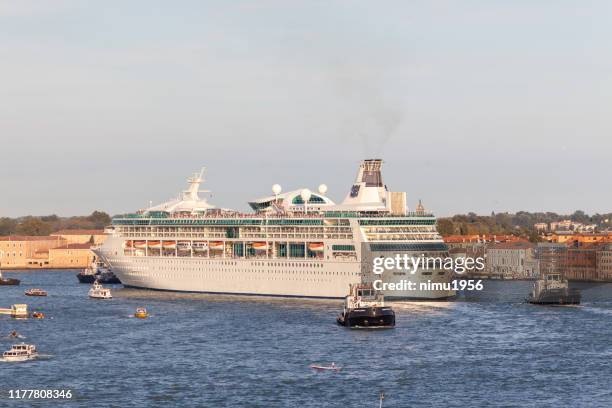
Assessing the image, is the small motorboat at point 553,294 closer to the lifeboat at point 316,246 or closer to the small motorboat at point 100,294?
the lifeboat at point 316,246

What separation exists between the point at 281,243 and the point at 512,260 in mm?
74906

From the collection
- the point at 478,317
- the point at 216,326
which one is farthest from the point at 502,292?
the point at 216,326

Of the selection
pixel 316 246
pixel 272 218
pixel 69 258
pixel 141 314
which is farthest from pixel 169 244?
pixel 69 258

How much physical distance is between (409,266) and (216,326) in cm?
1805

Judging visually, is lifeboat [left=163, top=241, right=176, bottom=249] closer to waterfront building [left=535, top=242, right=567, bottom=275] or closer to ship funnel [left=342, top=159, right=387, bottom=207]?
ship funnel [left=342, top=159, right=387, bottom=207]

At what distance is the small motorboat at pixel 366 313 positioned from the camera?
72.1 m

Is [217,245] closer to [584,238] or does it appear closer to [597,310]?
[597,310]

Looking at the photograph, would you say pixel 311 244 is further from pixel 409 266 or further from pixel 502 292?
pixel 502 292

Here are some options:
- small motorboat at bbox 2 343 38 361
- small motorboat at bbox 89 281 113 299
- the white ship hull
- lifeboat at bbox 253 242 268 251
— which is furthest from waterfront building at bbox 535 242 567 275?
small motorboat at bbox 2 343 38 361

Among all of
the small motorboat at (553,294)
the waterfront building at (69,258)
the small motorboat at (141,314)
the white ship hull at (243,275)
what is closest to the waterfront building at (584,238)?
the small motorboat at (553,294)

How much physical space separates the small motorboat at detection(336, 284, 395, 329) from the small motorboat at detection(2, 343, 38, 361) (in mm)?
20132

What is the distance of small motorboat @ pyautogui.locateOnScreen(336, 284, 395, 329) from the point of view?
236ft

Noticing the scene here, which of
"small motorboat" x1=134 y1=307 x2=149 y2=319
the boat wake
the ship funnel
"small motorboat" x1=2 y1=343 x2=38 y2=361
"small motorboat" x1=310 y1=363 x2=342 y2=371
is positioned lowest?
"small motorboat" x1=310 y1=363 x2=342 y2=371

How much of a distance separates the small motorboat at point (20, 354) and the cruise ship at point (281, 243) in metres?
32.7
